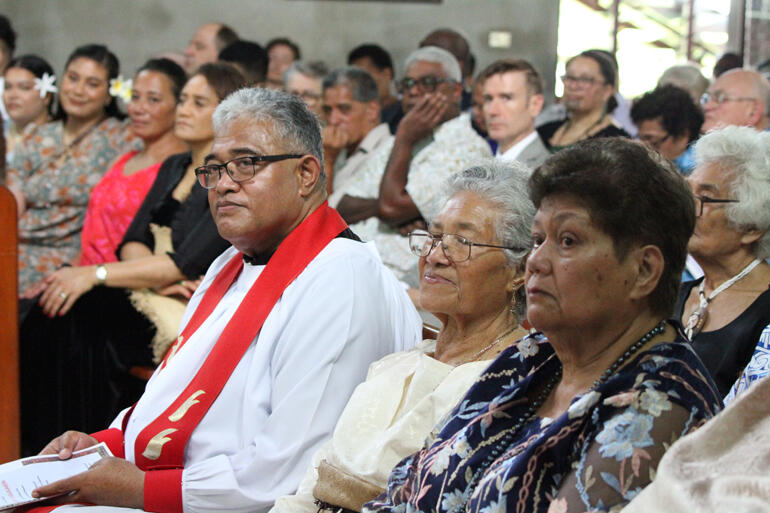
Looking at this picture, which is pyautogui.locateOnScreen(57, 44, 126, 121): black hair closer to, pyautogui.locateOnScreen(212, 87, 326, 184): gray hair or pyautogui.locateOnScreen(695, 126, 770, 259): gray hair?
pyautogui.locateOnScreen(212, 87, 326, 184): gray hair

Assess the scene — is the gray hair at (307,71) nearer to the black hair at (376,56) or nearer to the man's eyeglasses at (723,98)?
the black hair at (376,56)

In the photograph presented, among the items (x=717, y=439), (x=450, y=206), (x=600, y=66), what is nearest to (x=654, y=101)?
(x=600, y=66)

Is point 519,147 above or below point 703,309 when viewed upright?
above

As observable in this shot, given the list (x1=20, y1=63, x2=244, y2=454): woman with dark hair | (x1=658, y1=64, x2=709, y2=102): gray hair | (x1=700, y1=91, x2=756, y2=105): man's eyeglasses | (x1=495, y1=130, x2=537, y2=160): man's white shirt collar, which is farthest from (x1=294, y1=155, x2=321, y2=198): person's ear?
(x1=658, y1=64, x2=709, y2=102): gray hair

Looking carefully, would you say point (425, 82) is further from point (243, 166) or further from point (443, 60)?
point (243, 166)

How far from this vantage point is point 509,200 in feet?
7.45

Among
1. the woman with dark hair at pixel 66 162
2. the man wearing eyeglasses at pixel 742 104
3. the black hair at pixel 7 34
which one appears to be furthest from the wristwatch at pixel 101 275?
the black hair at pixel 7 34

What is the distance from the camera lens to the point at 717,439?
130cm

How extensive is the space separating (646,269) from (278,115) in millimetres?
1284

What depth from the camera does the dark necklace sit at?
1.64 meters

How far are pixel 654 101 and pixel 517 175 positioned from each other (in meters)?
Answer: 2.65

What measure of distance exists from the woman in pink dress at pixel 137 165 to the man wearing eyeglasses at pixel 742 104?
250 cm

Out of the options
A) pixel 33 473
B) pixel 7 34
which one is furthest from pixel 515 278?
pixel 7 34

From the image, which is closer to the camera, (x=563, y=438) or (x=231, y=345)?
(x=563, y=438)
